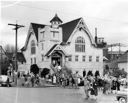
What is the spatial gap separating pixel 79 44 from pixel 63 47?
1035 mm

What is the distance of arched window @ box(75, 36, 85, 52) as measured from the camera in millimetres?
16022

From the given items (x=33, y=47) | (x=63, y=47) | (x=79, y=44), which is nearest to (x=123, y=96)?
(x=33, y=47)

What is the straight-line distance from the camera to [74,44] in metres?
17.2

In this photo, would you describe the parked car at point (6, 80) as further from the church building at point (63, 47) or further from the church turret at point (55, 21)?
the church turret at point (55, 21)

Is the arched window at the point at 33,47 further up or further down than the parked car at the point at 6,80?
further up

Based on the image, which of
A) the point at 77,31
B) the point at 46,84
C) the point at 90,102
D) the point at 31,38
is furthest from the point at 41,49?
the point at 77,31

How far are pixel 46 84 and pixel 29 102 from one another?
7.22 m

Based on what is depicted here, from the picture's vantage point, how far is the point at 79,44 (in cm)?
1692

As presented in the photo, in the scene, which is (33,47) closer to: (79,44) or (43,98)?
(43,98)

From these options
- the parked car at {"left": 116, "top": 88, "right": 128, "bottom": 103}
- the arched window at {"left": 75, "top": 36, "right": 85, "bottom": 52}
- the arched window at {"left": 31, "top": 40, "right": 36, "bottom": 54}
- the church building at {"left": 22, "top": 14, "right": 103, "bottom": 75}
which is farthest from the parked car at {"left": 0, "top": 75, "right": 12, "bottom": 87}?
the parked car at {"left": 116, "top": 88, "right": 128, "bottom": 103}

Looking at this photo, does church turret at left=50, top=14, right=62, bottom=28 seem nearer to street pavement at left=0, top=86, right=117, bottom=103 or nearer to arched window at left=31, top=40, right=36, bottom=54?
arched window at left=31, top=40, right=36, bottom=54

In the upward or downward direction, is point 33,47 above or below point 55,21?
below

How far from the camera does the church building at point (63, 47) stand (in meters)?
11.9

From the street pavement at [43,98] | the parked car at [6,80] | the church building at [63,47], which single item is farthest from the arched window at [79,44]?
the street pavement at [43,98]
